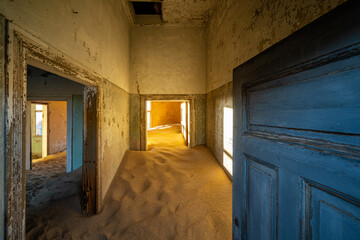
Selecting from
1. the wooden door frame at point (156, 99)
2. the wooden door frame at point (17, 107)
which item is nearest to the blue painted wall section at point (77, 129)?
the wooden door frame at point (156, 99)

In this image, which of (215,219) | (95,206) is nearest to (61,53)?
(95,206)

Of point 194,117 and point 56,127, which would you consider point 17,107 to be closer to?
point 194,117

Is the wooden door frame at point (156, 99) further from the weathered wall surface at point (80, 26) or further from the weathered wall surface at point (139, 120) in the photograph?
the weathered wall surface at point (80, 26)

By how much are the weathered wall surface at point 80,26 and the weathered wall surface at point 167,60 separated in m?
0.99

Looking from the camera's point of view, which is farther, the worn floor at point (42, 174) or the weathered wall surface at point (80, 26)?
the worn floor at point (42, 174)

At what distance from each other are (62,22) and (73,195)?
8.71ft

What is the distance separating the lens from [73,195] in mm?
2568

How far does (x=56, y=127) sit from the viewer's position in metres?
7.30

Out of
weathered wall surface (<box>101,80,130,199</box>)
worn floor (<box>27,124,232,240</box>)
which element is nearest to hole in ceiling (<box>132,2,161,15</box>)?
weathered wall surface (<box>101,80,130,199</box>)

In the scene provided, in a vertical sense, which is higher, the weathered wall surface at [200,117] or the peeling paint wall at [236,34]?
the peeling paint wall at [236,34]

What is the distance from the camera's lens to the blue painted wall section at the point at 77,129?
4.14 metres

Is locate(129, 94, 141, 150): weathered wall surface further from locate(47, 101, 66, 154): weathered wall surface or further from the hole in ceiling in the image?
locate(47, 101, 66, 154): weathered wall surface

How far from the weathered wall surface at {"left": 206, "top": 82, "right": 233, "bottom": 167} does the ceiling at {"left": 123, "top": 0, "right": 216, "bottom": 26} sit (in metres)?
2.03

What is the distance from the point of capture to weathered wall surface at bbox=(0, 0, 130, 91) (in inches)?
40.8
